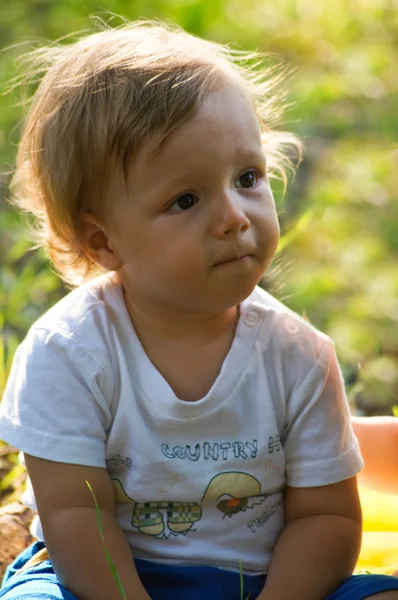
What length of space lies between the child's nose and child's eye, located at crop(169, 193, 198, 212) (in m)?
0.04

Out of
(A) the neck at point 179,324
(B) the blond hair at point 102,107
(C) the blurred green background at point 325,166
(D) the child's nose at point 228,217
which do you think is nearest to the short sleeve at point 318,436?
(A) the neck at point 179,324

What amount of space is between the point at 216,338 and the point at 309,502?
Answer: 1.00 ft

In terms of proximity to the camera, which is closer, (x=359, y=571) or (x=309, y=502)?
(x=309, y=502)

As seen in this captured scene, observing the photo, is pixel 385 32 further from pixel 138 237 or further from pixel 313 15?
pixel 138 237

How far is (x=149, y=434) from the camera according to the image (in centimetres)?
167

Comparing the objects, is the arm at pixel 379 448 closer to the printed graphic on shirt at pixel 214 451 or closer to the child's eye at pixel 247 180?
the printed graphic on shirt at pixel 214 451

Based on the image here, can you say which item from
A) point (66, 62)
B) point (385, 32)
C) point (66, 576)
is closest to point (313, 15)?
point (385, 32)

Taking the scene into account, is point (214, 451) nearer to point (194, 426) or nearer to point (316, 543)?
point (194, 426)

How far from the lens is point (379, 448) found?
6.68ft

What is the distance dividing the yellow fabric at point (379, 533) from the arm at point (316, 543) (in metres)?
0.24

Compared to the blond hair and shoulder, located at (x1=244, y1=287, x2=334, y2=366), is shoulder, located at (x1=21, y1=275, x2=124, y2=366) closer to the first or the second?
the blond hair

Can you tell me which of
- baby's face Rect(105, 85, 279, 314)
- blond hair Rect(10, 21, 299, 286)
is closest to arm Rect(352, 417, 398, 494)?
baby's face Rect(105, 85, 279, 314)

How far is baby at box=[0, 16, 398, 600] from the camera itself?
1.58m

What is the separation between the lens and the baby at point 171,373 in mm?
1577
